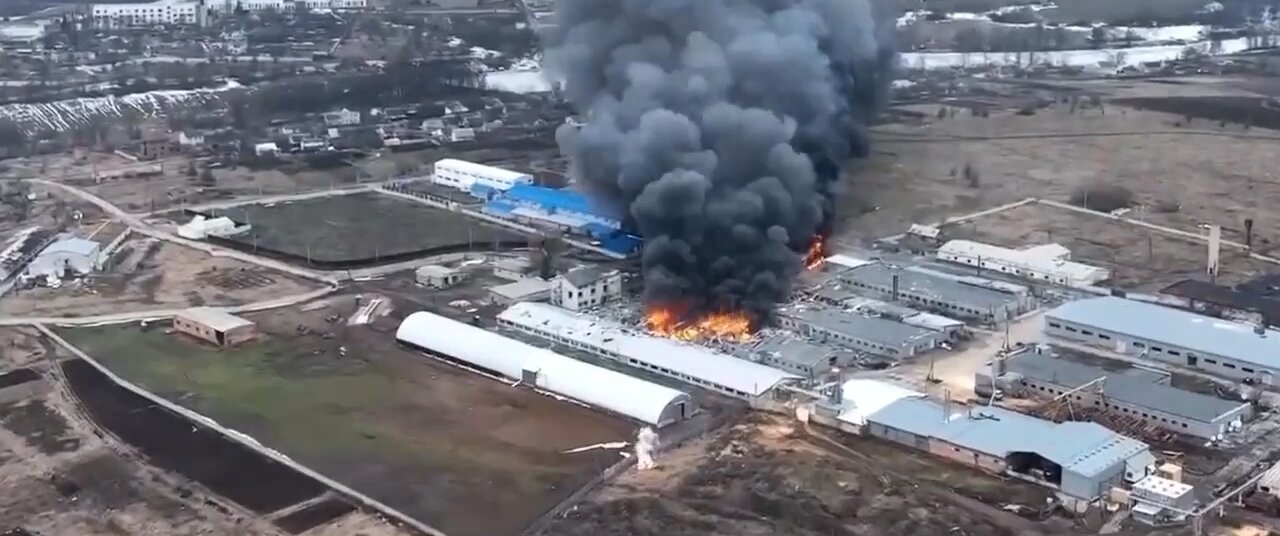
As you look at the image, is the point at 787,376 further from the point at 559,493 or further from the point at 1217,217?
the point at 1217,217

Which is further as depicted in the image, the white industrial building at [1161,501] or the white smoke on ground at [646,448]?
the white smoke on ground at [646,448]

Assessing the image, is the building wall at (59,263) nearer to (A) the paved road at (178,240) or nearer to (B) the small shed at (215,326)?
(A) the paved road at (178,240)

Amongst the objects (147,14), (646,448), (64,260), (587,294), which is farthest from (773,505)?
(147,14)

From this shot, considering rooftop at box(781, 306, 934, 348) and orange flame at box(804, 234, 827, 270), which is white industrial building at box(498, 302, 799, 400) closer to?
rooftop at box(781, 306, 934, 348)

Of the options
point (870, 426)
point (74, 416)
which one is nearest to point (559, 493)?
point (870, 426)

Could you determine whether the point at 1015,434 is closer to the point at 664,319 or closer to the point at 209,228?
the point at 664,319

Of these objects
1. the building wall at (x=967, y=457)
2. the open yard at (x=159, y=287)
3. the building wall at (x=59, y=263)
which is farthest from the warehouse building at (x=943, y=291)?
the building wall at (x=59, y=263)

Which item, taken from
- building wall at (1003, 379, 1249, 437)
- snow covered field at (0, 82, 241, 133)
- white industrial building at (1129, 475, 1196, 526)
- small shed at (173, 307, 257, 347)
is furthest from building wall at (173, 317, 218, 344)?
snow covered field at (0, 82, 241, 133)
